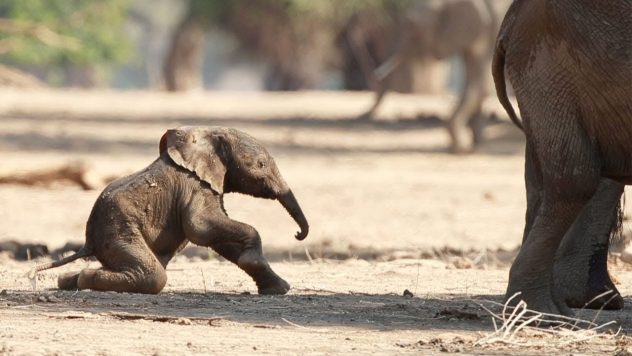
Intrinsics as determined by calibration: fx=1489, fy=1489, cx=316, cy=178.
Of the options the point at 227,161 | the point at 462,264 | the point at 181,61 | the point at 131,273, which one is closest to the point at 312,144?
the point at 462,264

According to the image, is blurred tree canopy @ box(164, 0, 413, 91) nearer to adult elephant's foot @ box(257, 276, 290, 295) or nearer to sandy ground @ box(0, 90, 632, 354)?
sandy ground @ box(0, 90, 632, 354)

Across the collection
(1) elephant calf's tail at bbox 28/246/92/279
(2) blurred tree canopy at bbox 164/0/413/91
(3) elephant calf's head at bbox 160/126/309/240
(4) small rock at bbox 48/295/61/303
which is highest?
(2) blurred tree canopy at bbox 164/0/413/91

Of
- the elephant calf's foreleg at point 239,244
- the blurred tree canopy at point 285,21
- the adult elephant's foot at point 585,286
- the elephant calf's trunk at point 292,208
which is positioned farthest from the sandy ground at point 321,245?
the blurred tree canopy at point 285,21

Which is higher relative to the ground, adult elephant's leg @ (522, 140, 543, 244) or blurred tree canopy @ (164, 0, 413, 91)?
blurred tree canopy @ (164, 0, 413, 91)

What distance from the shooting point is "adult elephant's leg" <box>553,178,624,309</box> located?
6672 millimetres

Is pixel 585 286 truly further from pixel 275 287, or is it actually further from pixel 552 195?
pixel 275 287

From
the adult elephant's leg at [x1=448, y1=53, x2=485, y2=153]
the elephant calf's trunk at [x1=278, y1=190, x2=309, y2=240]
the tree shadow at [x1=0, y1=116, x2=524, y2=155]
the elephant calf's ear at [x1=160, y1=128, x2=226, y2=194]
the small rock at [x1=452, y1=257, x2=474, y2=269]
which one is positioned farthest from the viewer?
the adult elephant's leg at [x1=448, y1=53, x2=485, y2=153]

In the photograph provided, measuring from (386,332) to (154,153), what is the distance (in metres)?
12.9

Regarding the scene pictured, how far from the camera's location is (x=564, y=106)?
590cm

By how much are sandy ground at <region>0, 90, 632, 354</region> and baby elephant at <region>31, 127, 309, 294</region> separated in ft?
0.51

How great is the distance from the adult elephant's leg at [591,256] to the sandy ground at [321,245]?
0.88 ft

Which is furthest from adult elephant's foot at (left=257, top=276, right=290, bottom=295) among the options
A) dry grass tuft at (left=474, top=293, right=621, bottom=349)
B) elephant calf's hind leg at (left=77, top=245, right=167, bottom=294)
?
dry grass tuft at (left=474, top=293, right=621, bottom=349)

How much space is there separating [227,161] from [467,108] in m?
12.5

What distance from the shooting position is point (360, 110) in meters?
26.8
